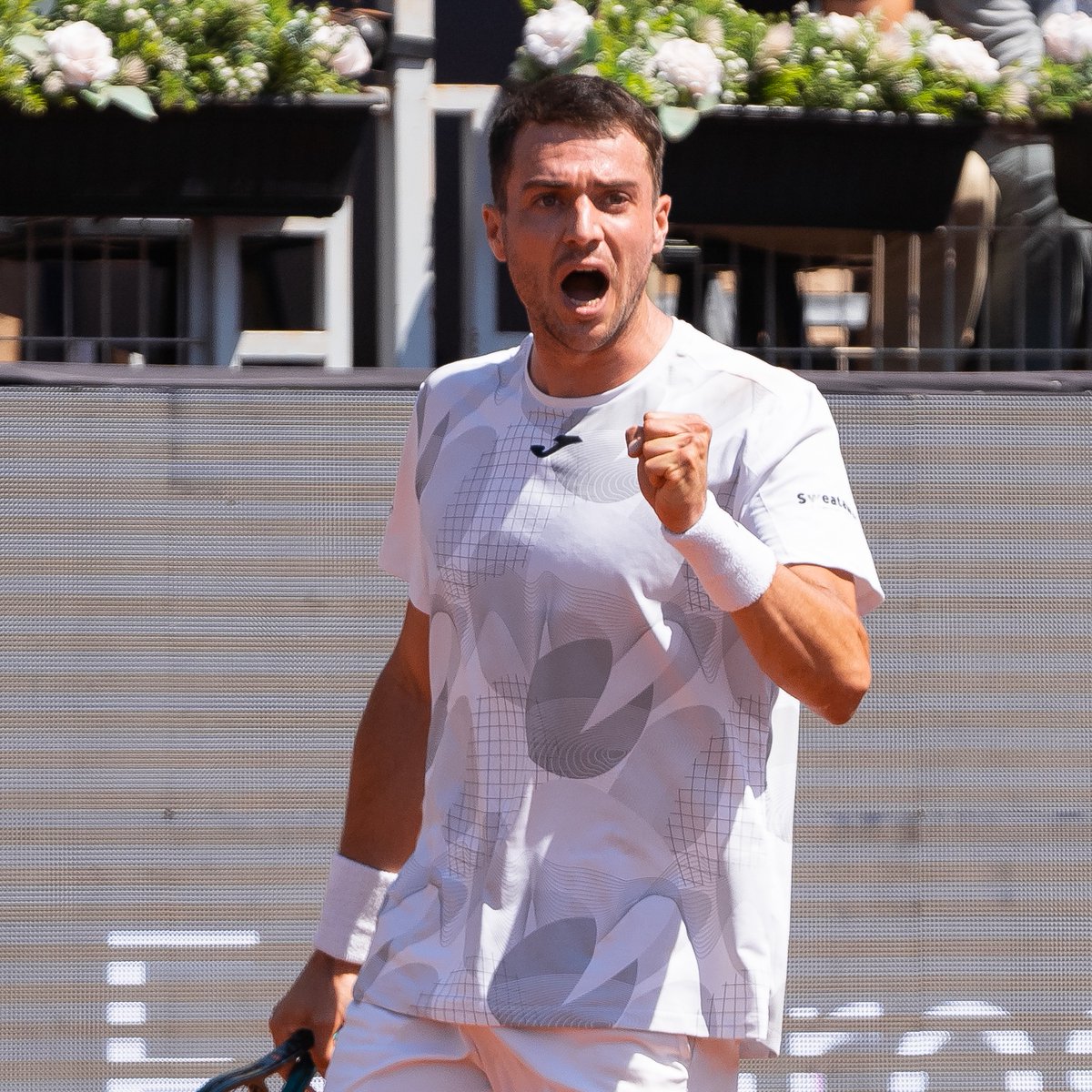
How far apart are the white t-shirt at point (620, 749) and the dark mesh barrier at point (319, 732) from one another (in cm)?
109

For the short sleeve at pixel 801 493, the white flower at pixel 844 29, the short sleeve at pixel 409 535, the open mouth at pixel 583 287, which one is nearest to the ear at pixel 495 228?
the open mouth at pixel 583 287

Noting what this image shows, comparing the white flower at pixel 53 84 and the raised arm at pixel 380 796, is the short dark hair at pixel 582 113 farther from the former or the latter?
the white flower at pixel 53 84

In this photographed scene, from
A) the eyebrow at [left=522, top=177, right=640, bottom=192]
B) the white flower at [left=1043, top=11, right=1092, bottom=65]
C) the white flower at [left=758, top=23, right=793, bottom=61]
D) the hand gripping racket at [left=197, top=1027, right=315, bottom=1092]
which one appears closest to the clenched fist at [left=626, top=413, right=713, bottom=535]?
the eyebrow at [left=522, top=177, right=640, bottom=192]

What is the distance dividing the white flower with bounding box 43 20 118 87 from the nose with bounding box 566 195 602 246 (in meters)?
2.45

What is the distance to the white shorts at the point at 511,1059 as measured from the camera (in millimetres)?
2131

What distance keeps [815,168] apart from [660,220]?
242cm

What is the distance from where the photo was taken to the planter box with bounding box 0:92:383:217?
177 inches

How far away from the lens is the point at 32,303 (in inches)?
189

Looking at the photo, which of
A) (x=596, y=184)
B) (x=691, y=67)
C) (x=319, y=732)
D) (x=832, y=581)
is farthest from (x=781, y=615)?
(x=691, y=67)

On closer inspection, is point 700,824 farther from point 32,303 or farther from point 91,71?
point 32,303

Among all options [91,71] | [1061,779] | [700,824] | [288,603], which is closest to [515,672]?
[700,824]

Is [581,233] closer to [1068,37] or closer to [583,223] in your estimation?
[583,223]

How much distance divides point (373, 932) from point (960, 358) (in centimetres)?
305

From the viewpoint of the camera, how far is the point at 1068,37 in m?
4.80
